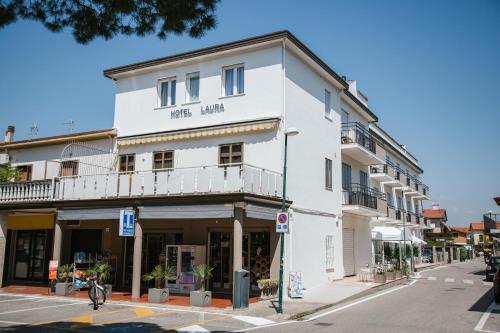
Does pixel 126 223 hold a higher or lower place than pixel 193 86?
lower

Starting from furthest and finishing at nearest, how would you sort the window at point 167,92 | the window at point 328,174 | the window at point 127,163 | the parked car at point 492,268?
the parked car at point 492,268, the window at point 328,174, the window at point 127,163, the window at point 167,92

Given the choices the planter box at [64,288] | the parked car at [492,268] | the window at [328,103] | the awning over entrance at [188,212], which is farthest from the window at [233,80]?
the parked car at [492,268]

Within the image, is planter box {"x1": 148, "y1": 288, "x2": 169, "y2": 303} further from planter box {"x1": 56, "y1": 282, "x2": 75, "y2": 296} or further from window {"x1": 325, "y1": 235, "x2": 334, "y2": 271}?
window {"x1": 325, "y1": 235, "x2": 334, "y2": 271}

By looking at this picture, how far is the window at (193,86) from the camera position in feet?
72.3

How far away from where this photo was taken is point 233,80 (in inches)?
831

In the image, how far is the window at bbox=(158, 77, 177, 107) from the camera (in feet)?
74.8

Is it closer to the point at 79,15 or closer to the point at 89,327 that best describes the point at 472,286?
the point at 89,327

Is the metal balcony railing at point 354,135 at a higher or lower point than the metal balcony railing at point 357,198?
higher

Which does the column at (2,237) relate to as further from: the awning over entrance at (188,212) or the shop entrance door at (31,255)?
the awning over entrance at (188,212)

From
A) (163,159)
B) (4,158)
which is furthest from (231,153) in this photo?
(4,158)

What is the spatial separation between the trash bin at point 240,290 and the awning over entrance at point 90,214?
631 centimetres

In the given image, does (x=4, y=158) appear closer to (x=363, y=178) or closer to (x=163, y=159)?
(x=163, y=159)

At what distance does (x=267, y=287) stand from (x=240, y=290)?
8.83 ft

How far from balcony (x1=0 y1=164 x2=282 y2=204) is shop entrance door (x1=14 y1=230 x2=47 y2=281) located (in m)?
3.94
